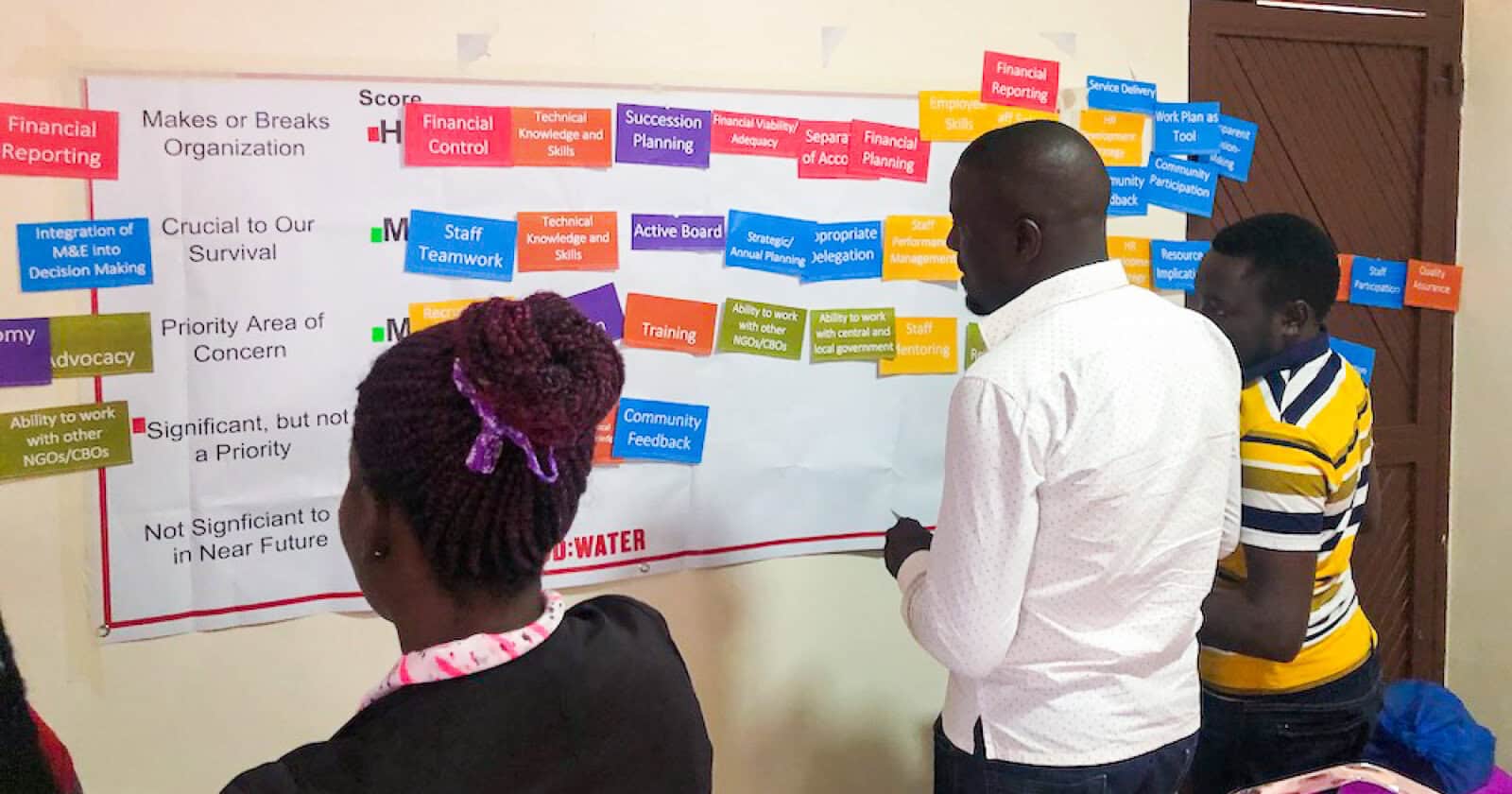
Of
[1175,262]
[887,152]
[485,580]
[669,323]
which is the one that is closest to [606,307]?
[669,323]

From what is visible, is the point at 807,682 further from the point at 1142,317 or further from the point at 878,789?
the point at 1142,317

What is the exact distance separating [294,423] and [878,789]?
1240 mm

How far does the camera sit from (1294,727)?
158 cm

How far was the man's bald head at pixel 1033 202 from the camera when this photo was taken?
4.06 feet

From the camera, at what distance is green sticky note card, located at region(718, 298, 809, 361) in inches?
72.1

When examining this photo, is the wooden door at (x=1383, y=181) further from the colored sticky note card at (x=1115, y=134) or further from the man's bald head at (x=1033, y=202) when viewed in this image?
the man's bald head at (x=1033, y=202)

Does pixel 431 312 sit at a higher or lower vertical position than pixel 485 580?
higher

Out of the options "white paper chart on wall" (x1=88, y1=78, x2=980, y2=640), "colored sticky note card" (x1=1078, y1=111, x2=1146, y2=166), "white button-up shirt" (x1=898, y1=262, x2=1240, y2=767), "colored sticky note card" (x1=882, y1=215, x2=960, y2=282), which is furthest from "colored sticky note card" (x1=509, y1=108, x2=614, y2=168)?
"colored sticky note card" (x1=1078, y1=111, x2=1146, y2=166)

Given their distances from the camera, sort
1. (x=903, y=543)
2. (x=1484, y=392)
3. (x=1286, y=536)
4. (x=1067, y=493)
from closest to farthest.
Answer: (x=1067, y=493)
(x=1286, y=536)
(x=903, y=543)
(x=1484, y=392)

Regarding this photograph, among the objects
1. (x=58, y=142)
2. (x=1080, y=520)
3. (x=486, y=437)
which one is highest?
(x=58, y=142)

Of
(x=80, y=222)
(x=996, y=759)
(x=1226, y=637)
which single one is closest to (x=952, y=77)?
(x=1226, y=637)

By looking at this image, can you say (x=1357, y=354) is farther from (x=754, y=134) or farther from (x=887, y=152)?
(x=754, y=134)

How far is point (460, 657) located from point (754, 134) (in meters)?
1.18

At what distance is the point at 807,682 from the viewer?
1969 millimetres
